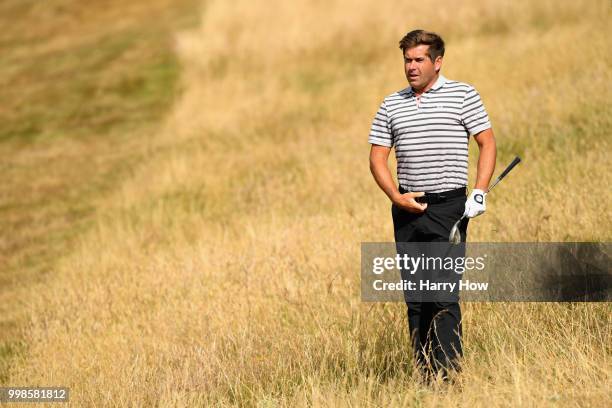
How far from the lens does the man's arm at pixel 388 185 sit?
16.7 feet

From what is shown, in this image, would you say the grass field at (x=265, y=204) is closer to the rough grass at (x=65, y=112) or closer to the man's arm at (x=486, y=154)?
the rough grass at (x=65, y=112)

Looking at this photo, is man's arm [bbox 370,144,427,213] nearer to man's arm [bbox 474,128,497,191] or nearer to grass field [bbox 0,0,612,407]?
man's arm [bbox 474,128,497,191]

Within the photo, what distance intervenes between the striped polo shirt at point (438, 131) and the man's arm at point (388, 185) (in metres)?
0.11

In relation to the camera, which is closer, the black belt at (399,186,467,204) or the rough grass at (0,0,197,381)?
the black belt at (399,186,467,204)

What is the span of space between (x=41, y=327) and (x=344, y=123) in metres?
8.21

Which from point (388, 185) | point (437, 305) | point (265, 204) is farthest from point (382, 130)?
point (265, 204)

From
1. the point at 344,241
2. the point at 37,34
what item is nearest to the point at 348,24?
the point at 37,34

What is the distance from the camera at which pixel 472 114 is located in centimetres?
509

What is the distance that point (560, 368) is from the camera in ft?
16.3

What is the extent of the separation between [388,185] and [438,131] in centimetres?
45

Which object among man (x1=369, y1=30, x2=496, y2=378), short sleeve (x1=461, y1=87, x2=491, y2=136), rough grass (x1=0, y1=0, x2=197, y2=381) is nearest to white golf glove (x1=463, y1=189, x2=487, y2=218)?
man (x1=369, y1=30, x2=496, y2=378)

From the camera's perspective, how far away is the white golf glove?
4922mm

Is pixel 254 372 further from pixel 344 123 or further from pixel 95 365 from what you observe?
pixel 344 123

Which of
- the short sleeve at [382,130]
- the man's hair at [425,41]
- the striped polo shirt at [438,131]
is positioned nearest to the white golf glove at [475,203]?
the striped polo shirt at [438,131]
